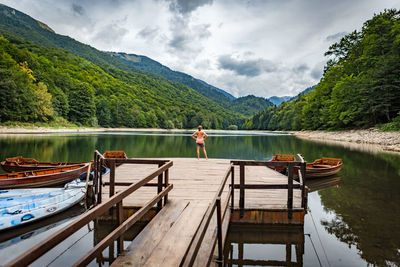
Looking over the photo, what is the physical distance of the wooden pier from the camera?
2.95 meters

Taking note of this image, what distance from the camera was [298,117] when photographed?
294ft

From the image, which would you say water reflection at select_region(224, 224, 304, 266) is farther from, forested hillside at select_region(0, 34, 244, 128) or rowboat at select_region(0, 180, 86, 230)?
forested hillside at select_region(0, 34, 244, 128)

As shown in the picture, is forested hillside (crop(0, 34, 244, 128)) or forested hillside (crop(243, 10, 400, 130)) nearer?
forested hillside (crop(243, 10, 400, 130))

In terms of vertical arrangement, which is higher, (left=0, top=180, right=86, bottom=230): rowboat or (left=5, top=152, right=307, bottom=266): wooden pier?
(left=5, top=152, right=307, bottom=266): wooden pier

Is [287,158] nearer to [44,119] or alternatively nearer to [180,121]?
[44,119]

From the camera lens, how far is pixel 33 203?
7.40 meters

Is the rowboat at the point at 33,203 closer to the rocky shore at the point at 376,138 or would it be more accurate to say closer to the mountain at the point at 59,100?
the rocky shore at the point at 376,138

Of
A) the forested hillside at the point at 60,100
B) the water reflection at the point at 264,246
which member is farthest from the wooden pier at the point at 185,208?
the forested hillside at the point at 60,100

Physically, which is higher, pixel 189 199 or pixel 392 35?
pixel 392 35

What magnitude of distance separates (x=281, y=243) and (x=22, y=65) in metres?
105

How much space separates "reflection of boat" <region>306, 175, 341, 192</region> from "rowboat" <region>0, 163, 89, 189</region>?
13080mm

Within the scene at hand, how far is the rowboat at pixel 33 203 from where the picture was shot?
6544mm

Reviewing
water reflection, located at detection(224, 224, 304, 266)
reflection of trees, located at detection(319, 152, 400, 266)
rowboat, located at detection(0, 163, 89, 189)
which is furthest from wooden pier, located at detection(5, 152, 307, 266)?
rowboat, located at detection(0, 163, 89, 189)

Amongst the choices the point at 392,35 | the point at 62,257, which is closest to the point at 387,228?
the point at 62,257
